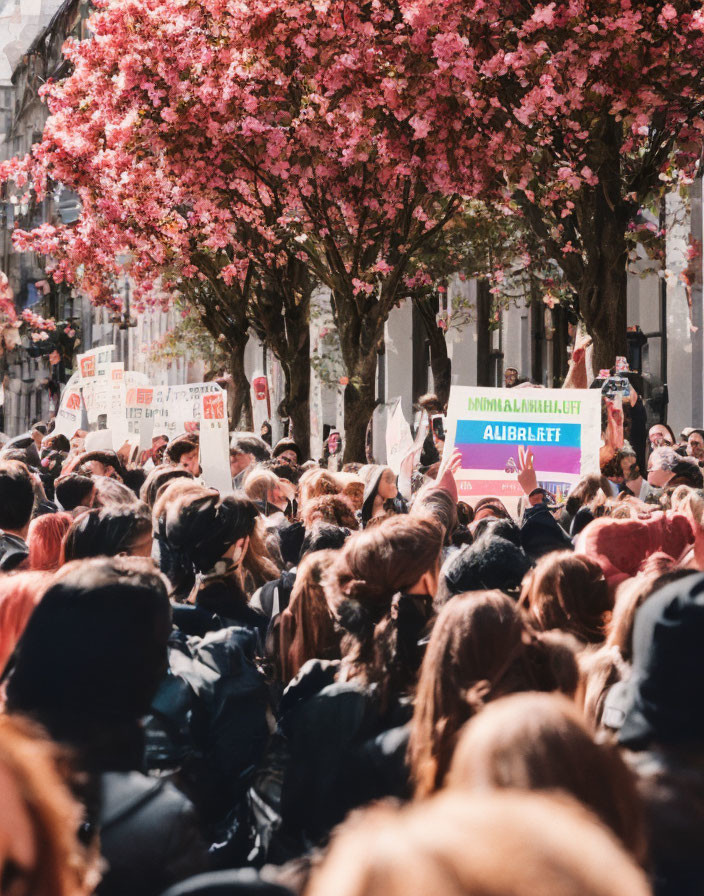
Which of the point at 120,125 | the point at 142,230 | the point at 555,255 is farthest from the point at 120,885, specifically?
the point at 142,230

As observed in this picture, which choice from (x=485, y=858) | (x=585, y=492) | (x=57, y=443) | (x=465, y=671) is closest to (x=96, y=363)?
(x=57, y=443)

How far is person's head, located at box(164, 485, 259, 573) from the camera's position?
527cm

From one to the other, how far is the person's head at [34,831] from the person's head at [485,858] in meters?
0.59

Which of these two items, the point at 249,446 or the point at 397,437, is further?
the point at 397,437

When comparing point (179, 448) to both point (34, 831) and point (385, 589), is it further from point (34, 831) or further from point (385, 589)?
point (34, 831)

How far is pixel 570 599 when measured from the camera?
4582 millimetres

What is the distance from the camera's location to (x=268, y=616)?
18.0 ft

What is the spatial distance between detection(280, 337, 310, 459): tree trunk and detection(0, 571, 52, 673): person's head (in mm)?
17608

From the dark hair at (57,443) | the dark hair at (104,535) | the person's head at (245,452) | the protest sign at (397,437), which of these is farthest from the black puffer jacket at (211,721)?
the dark hair at (57,443)

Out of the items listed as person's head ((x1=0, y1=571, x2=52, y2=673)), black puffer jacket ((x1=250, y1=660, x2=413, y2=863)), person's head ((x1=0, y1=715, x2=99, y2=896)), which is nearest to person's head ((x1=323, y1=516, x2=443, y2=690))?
black puffer jacket ((x1=250, y1=660, x2=413, y2=863))

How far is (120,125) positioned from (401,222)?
3.54 meters

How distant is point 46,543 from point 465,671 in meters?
2.89

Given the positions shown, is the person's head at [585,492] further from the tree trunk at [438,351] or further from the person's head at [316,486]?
the tree trunk at [438,351]

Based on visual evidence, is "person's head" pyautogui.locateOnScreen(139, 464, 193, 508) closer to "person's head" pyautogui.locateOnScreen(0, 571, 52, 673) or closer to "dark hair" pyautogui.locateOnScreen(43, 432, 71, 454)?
"person's head" pyautogui.locateOnScreen(0, 571, 52, 673)
